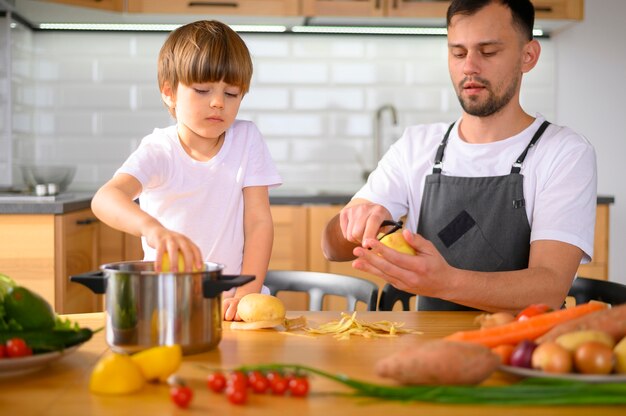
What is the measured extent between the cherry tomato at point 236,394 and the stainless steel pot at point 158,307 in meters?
0.24

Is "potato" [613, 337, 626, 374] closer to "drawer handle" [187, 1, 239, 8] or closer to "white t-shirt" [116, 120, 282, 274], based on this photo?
"white t-shirt" [116, 120, 282, 274]

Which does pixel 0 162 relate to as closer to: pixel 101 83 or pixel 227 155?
pixel 101 83

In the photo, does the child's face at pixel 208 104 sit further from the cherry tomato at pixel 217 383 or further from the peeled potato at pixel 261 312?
the cherry tomato at pixel 217 383

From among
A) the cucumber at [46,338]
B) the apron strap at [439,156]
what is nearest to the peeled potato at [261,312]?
the cucumber at [46,338]

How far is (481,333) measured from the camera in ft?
3.94

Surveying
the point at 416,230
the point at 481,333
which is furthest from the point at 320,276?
the point at 481,333

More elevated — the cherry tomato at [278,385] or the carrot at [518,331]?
the carrot at [518,331]

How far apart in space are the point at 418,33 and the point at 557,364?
3423 millimetres

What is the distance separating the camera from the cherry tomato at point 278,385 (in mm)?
1041

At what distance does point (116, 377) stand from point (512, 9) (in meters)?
1.60

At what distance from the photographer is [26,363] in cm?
113

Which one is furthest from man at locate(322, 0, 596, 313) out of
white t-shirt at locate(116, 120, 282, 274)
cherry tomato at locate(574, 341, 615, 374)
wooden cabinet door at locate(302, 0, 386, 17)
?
wooden cabinet door at locate(302, 0, 386, 17)

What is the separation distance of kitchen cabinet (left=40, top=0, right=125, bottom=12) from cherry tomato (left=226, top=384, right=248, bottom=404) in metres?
2.95

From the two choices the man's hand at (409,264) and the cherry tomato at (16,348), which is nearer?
the cherry tomato at (16,348)
